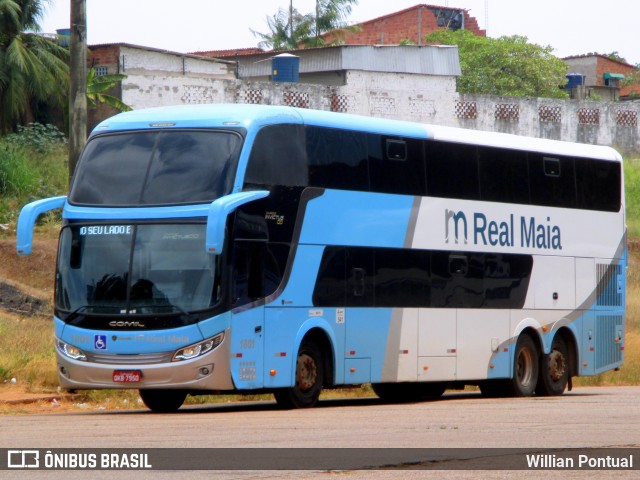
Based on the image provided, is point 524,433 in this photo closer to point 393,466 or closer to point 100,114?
point 393,466

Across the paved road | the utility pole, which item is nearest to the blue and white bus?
the paved road

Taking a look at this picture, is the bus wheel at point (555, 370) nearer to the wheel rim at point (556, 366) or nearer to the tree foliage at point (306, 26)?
the wheel rim at point (556, 366)

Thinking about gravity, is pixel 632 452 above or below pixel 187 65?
below

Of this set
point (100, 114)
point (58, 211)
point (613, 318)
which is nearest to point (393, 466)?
point (613, 318)

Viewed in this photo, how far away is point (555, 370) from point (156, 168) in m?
9.23

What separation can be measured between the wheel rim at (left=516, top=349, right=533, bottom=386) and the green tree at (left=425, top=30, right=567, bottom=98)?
2040 inches

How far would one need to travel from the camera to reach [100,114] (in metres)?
41.7

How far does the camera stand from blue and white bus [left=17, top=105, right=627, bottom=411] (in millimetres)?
16281

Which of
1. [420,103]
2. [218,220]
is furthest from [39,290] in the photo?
[420,103]

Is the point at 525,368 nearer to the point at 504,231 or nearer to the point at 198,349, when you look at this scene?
the point at 504,231

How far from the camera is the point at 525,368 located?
2217 cm

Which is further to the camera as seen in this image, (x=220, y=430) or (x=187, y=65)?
(x=187, y=65)

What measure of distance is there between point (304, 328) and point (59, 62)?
28.9 meters

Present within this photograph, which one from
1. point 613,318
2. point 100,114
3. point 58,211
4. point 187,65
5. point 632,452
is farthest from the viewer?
point 187,65
